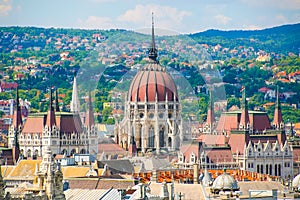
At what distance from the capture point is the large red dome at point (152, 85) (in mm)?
138488

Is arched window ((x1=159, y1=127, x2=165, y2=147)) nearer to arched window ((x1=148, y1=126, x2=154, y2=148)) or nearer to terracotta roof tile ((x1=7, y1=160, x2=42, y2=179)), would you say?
arched window ((x1=148, y1=126, x2=154, y2=148))

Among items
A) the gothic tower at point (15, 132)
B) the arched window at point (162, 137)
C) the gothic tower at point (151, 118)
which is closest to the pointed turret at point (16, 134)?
the gothic tower at point (15, 132)

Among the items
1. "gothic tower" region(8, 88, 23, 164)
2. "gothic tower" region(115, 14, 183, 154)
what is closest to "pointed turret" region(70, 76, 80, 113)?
"gothic tower" region(8, 88, 23, 164)

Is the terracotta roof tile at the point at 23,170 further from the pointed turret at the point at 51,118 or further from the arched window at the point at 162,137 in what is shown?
the pointed turret at the point at 51,118

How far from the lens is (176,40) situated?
132125 millimetres

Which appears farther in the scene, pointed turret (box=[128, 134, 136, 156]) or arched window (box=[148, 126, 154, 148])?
arched window (box=[148, 126, 154, 148])

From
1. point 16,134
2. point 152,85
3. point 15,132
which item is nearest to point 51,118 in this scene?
point 16,134

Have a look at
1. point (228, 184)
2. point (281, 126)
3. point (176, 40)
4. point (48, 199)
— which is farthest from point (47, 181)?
point (281, 126)

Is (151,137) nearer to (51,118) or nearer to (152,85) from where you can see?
(152,85)

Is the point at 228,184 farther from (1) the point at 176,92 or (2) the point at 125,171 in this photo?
(1) the point at 176,92

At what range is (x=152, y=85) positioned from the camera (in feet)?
472

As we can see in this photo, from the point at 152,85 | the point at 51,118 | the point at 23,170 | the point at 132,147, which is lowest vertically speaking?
the point at 132,147

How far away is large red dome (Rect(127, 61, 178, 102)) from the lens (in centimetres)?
13849

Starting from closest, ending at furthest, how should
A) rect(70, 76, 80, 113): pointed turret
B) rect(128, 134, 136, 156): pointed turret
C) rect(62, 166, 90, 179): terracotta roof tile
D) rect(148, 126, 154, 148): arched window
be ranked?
rect(62, 166, 90, 179): terracotta roof tile → rect(128, 134, 136, 156): pointed turret → rect(148, 126, 154, 148): arched window → rect(70, 76, 80, 113): pointed turret
